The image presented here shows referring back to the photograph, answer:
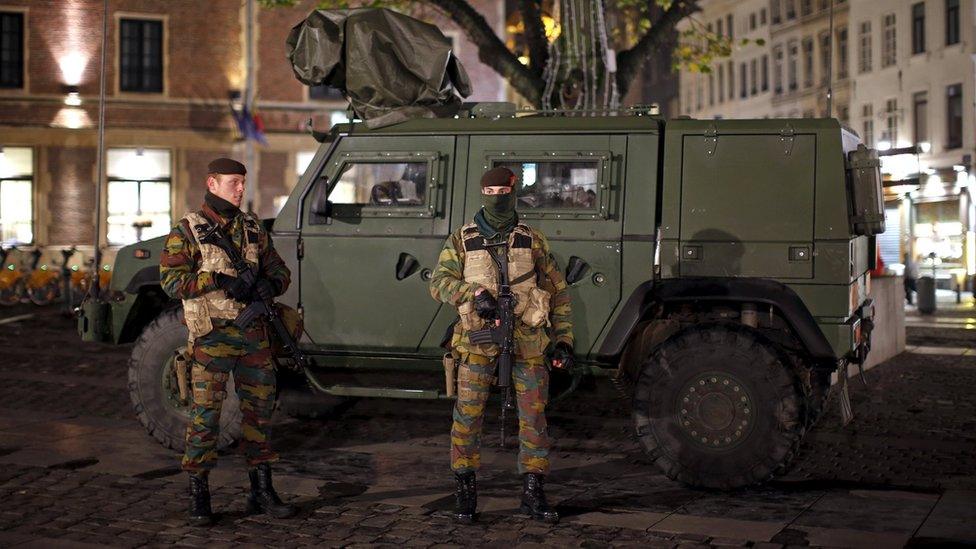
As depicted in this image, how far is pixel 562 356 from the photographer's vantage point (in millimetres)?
6973

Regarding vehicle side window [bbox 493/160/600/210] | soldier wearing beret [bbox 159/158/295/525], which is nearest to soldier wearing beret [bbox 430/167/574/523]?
soldier wearing beret [bbox 159/158/295/525]

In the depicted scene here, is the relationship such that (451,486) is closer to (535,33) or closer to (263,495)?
(263,495)

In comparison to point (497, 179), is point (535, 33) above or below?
above

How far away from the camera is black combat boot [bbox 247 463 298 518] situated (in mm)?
7125

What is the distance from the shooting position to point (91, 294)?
924 centimetres

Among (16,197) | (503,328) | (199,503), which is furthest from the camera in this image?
(16,197)

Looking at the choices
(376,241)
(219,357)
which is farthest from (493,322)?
(376,241)

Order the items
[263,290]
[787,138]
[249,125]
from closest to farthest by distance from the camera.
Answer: [263,290]
[787,138]
[249,125]

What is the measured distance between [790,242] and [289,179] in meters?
25.3

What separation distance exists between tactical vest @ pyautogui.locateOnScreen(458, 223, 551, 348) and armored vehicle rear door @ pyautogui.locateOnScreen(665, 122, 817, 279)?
165 cm

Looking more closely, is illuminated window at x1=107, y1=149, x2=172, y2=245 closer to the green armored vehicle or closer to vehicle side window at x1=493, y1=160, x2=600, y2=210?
the green armored vehicle

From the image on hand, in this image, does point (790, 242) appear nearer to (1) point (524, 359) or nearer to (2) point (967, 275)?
(1) point (524, 359)

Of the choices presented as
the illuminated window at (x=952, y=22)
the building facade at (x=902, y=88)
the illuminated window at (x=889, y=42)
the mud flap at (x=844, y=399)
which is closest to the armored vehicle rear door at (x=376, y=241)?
the mud flap at (x=844, y=399)

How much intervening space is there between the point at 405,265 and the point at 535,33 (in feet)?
31.8
